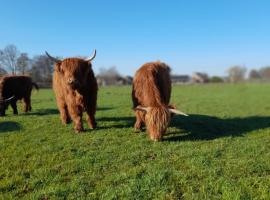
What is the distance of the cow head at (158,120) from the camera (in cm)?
845

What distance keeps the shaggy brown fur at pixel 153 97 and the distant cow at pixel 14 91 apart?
20.2 feet

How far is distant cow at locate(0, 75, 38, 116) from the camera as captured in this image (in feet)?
47.4

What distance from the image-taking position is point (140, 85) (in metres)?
9.95

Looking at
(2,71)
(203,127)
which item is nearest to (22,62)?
(2,71)

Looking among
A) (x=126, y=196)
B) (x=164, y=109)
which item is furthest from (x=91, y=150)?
(x=126, y=196)

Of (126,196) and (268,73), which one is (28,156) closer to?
(126,196)

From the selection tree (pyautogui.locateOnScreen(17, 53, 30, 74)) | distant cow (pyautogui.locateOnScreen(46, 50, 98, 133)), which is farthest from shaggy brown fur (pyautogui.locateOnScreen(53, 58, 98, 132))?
tree (pyautogui.locateOnScreen(17, 53, 30, 74))

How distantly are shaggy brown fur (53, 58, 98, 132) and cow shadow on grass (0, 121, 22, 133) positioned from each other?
5.53 feet

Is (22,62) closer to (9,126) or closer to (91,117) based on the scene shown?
(9,126)

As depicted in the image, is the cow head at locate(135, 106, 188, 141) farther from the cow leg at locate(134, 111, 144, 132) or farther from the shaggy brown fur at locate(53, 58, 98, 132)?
the shaggy brown fur at locate(53, 58, 98, 132)

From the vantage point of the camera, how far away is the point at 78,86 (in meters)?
9.59

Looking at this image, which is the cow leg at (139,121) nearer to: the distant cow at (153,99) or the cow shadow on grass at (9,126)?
the distant cow at (153,99)

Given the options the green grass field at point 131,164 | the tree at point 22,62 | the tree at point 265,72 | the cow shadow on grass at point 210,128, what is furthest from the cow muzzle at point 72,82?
the tree at point 265,72

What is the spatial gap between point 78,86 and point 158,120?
2.44 m
